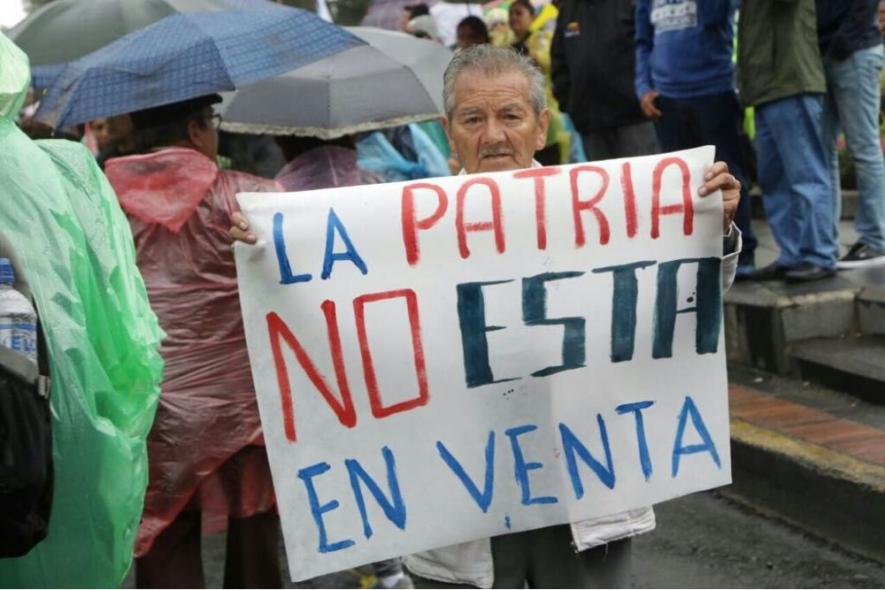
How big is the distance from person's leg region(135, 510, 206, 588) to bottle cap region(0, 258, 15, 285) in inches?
72.3

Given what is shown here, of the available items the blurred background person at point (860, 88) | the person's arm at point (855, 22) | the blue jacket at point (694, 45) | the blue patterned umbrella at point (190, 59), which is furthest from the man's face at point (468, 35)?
the blue patterned umbrella at point (190, 59)

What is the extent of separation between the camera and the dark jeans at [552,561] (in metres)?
2.76

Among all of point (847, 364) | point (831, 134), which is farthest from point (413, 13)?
point (847, 364)

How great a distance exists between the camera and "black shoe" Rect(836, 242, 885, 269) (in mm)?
6277

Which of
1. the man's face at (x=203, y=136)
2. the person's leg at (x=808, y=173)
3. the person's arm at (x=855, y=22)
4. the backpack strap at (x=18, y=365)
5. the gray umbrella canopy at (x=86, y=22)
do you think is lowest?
the person's leg at (x=808, y=173)

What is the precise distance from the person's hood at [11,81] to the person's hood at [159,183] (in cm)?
100

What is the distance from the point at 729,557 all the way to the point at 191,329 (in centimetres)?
202

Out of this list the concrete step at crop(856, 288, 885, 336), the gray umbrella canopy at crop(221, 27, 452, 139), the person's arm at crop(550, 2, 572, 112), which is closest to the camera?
the gray umbrella canopy at crop(221, 27, 452, 139)

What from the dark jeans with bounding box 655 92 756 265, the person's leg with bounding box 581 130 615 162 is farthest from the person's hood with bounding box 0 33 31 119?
the person's leg with bounding box 581 130 615 162

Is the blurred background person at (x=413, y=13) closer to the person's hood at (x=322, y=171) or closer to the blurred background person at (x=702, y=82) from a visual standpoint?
the blurred background person at (x=702, y=82)

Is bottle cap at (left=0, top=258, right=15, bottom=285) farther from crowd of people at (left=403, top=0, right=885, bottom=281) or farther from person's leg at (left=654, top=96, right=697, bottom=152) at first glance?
→ person's leg at (left=654, top=96, right=697, bottom=152)

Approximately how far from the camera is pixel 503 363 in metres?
2.68

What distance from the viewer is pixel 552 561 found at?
9.12 ft

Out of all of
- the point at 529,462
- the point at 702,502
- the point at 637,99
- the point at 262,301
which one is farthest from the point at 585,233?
the point at 637,99
